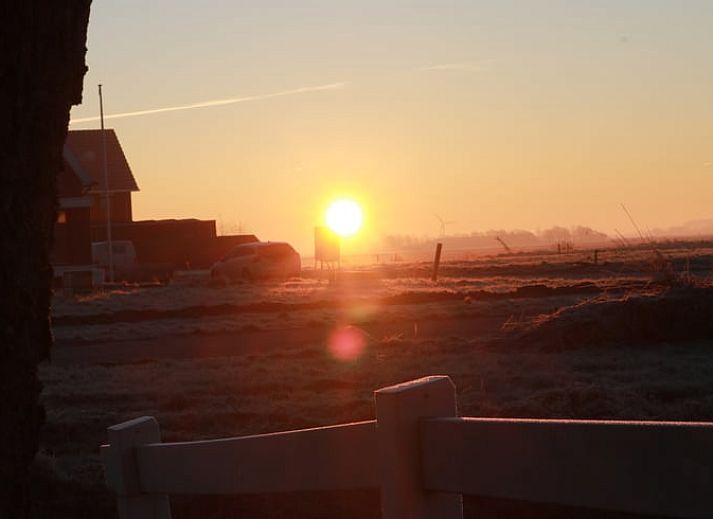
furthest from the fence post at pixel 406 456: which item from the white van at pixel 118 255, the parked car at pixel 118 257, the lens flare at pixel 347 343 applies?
the white van at pixel 118 255

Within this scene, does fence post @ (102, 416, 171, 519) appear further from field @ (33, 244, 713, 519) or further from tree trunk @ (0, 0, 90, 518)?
field @ (33, 244, 713, 519)

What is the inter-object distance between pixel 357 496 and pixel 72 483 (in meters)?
2.01

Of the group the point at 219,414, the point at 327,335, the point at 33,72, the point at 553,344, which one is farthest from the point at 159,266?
the point at 33,72

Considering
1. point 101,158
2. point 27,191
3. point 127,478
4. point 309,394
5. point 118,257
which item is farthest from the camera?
point 101,158

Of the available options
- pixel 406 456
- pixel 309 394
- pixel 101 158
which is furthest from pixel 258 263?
pixel 406 456

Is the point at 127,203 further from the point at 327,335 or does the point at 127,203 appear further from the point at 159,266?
the point at 327,335

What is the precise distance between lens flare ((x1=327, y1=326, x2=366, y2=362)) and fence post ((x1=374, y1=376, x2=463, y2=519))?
1156 cm

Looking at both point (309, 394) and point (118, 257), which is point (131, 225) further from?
point (309, 394)

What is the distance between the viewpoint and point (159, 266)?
48.8m

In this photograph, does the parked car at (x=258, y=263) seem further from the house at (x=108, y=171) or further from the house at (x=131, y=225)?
the house at (x=108, y=171)

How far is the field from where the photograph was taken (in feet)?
28.2

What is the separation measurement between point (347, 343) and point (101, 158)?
138 ft

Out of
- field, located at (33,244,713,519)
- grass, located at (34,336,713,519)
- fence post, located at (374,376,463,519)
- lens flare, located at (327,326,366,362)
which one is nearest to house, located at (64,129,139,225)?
field, located at (33,244,713,519)

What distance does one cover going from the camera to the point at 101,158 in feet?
187
